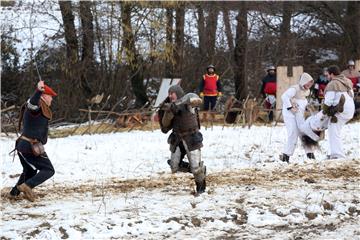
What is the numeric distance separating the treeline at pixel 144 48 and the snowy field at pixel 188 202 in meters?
11.0

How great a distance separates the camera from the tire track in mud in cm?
906

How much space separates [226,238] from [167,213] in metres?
1.02

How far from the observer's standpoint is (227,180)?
956cm

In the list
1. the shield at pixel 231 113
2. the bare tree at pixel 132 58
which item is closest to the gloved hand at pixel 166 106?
the shield at pixel 231 113

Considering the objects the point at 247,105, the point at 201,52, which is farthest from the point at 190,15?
the point at 247,105

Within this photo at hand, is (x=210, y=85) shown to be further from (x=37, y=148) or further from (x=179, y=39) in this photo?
(x=37, y=148)

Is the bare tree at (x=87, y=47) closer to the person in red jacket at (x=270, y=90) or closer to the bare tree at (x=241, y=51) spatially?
the bare tree at (x=241, y=51)

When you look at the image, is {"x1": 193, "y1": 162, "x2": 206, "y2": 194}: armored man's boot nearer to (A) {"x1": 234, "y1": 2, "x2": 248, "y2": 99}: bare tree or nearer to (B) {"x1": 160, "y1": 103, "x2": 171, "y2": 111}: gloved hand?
(B) {"x1": 160, "y1": 103, "x2": 171, "y2": 111}: gloved hand

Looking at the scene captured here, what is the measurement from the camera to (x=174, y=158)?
8.76m

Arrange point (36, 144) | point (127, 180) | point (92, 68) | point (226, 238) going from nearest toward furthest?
point (226, 238)
point (36, 144)
point (127, 180)
point (92, 68)

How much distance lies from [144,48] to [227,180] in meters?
14.7

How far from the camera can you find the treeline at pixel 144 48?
23.1 meters

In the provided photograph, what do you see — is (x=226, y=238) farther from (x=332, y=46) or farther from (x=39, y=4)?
(x=332, y=46)

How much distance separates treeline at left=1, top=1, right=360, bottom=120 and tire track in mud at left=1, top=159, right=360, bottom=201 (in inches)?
518
